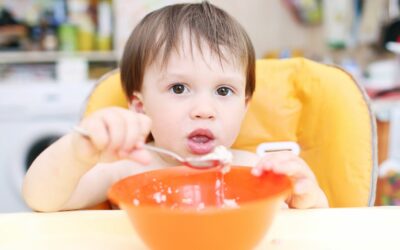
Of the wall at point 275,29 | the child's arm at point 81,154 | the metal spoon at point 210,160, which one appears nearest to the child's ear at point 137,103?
the child's arm at point 81,154

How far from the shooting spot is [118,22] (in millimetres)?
2945

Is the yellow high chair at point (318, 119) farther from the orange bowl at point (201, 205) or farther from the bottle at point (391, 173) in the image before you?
the bottle at point (391, 173)

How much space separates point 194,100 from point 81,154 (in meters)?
0.33

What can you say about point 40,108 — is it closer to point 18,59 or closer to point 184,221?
point 18,59

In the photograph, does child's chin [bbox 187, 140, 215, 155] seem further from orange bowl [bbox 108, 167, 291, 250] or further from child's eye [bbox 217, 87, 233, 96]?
orange bowl [bbox 108, 167, 291, 250]

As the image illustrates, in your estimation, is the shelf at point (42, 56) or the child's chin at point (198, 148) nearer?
the child's chin at point (198, 148)

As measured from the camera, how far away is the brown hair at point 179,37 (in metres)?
0.97

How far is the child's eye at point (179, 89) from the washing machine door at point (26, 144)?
1.78 metres

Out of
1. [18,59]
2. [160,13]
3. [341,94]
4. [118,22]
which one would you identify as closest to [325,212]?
[341,94]

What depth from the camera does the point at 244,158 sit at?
1169 mm

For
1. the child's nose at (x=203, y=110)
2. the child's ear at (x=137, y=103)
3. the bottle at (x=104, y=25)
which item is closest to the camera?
the child's nose at (x=203, y=110)

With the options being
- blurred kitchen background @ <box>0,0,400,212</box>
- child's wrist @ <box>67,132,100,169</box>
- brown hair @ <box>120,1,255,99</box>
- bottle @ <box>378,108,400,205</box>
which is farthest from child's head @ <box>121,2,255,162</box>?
blurred kitchen background @ <box>0,0,400,212</box>

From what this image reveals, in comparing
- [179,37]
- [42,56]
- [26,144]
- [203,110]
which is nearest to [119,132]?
[203,110]

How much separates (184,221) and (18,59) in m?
2.76
